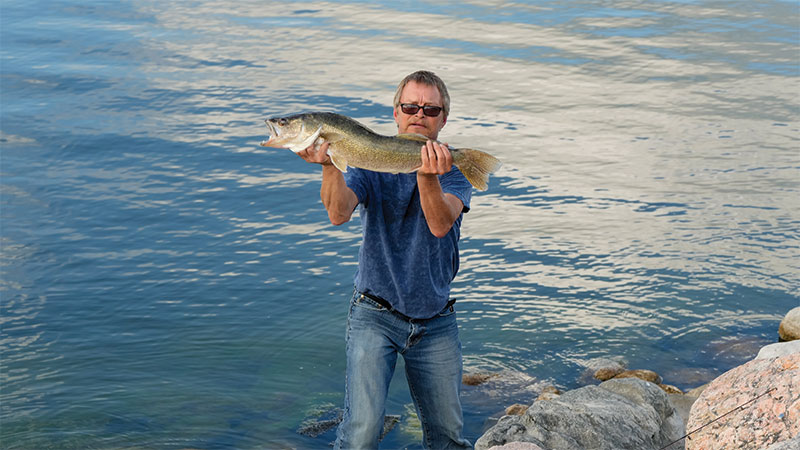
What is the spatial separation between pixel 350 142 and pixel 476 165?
740 mm

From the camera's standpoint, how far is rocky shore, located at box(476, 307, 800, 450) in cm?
586

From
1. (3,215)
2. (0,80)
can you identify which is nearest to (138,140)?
(3,215)

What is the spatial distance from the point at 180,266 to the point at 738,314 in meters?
7.21

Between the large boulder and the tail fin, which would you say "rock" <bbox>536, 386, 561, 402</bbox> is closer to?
the large boulder

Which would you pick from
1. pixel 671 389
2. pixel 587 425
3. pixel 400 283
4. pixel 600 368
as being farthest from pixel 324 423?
pixel 400 283

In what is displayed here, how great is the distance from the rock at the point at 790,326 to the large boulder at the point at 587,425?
354 centimetres

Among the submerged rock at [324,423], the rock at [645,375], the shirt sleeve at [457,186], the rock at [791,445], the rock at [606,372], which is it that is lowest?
the submerged rock at [324,423]

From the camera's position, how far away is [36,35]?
25.1 m

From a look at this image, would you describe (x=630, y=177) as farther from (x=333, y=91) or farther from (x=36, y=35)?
(x=36, y=35)

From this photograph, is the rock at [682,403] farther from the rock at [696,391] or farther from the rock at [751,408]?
the rock at [751,408]

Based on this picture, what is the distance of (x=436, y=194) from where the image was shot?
17.1ft

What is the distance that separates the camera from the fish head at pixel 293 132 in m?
4.80

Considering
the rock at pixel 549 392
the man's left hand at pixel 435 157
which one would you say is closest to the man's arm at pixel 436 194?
the man's left hand at pixel 435 157

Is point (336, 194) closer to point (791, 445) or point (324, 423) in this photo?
point (791, 445)
